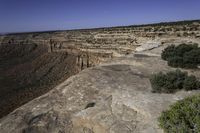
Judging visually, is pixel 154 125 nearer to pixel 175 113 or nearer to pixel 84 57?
pixel 175 113

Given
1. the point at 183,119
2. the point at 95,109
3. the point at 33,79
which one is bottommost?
the point at 33,79

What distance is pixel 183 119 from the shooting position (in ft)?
17.1

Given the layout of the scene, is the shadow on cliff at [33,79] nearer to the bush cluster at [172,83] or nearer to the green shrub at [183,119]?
the bush cluster at [172,83]

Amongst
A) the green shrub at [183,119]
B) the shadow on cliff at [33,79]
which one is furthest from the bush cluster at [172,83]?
the shadow on cliff at [33,79]

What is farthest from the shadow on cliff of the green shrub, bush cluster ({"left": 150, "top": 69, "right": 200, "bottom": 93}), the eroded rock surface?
the green shrub

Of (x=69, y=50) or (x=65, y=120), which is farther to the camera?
(x=69, y=50)

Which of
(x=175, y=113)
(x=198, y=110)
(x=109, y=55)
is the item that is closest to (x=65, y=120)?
(x=175, y=113)

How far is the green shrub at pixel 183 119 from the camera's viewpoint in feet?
16.4

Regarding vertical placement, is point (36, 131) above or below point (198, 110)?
below

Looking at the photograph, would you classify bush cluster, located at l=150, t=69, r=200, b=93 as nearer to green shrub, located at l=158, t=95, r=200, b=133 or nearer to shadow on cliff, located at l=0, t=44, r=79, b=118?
green shrub, located at l=158, t=95, r=200, b=133

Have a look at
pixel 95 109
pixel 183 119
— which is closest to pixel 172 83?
pixel 95 109

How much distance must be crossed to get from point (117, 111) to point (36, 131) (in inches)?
89.0

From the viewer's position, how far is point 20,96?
2669 centimetres

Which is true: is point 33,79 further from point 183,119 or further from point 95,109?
point 183,119
